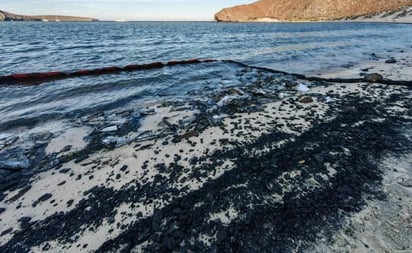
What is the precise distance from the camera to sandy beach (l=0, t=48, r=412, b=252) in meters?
3.12

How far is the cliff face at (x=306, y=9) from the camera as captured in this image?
118381 millimetres

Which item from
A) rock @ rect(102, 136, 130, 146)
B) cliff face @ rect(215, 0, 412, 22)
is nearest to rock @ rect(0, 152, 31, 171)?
rock @ rect(102, 136, 130, 146)

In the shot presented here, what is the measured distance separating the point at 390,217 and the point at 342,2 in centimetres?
17484

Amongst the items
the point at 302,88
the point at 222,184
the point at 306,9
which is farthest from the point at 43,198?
the point at 306,9

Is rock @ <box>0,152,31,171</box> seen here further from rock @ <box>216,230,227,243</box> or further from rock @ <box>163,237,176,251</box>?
rock @ <box>216,230,227,243</box>

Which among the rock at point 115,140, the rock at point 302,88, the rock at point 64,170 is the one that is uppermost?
the rock at point 302,88

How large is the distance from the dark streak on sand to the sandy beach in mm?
18

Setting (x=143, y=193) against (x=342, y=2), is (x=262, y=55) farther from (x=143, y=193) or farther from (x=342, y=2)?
(x=342, y=2)

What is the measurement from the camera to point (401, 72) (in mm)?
11555

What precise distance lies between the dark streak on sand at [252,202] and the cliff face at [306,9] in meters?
135

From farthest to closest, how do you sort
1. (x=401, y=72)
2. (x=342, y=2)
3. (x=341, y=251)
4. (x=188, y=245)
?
(x=342, y=2) < (x=401, y=72) < (x=188, y=245) < (x=341, y=251)

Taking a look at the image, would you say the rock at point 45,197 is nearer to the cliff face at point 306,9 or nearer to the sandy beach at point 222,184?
the sandy beach at point 222,184

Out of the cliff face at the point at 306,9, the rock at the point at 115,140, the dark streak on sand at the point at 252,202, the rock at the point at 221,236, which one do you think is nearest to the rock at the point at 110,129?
the rock at the point at 115,140

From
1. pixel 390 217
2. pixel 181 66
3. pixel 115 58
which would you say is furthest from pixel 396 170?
pixel 115 58
